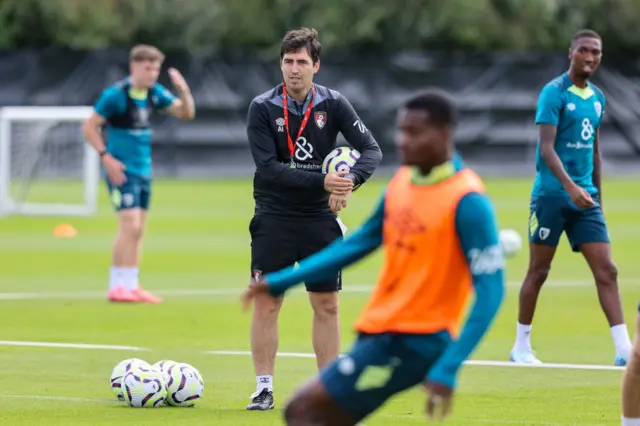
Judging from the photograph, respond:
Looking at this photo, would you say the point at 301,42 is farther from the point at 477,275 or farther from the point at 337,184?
the point at 477,275

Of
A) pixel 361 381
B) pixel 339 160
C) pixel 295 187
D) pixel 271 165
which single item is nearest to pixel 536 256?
pixel 339 160

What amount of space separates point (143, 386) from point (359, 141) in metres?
2.14

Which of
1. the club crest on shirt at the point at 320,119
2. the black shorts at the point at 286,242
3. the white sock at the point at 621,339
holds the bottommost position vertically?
the white sock at the point at 621,339

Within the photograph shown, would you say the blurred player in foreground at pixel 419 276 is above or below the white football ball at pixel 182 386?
above

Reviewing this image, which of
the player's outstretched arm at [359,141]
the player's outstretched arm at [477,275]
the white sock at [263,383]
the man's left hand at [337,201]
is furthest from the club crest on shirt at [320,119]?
the player's outstretched arm at [477,275]

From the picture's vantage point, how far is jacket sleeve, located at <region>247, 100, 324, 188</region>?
9227 millimetres

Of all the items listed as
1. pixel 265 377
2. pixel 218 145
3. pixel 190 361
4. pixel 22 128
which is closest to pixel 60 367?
pixel 190 361

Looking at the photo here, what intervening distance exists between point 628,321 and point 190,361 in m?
4.73

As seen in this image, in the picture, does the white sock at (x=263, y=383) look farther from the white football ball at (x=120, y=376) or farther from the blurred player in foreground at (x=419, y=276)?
the blurred player in foreground at (x=419, y=276)

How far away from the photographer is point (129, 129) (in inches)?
620

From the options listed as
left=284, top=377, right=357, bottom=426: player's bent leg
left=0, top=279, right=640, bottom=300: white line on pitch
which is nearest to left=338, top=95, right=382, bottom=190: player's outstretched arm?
left=284, top=377, right=357, bottom=426: player's bent leg

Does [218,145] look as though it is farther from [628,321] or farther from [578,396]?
[578,396]

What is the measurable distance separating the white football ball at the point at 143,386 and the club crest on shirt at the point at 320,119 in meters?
1.91

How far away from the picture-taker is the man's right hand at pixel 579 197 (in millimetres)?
10914
